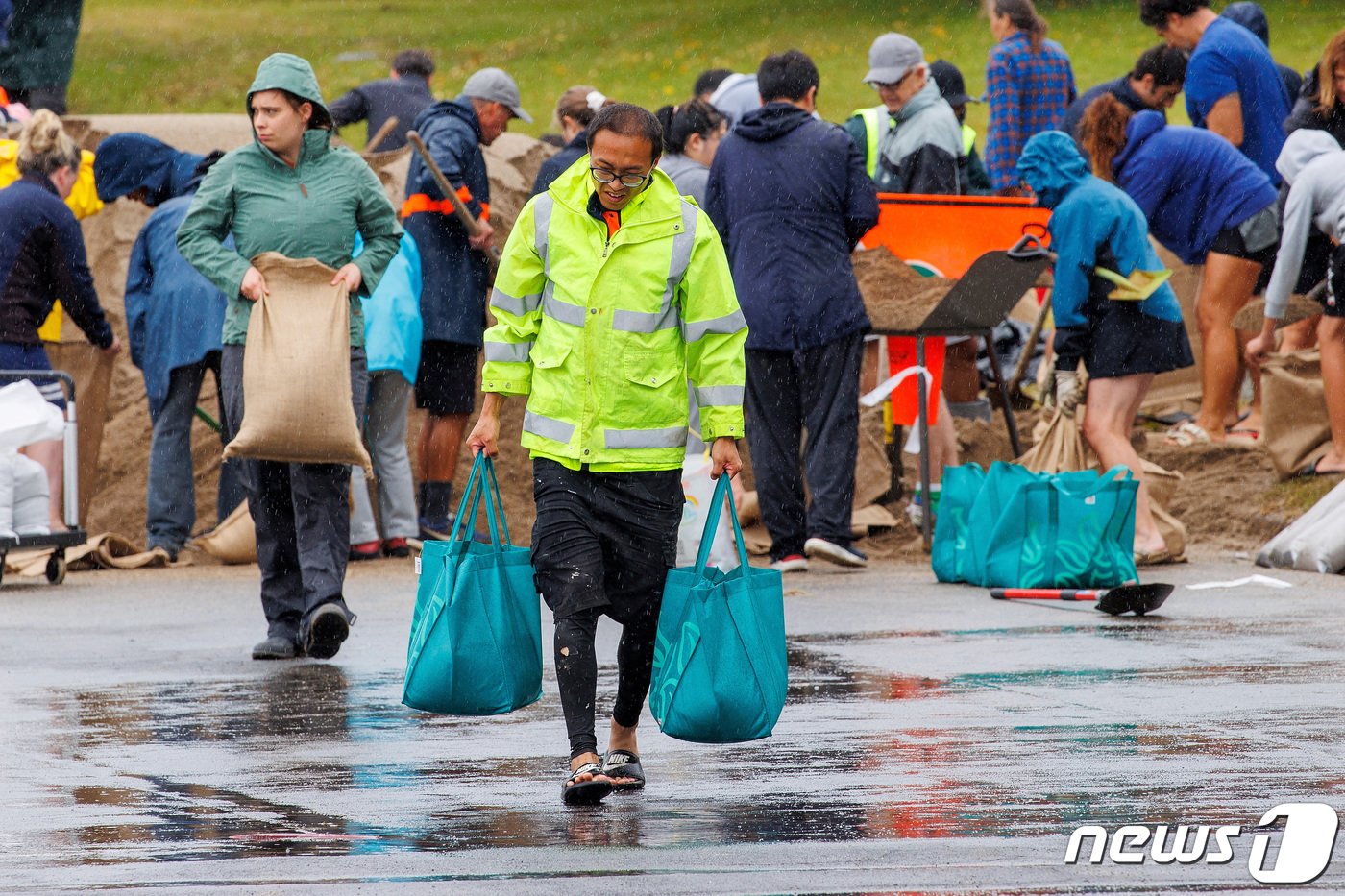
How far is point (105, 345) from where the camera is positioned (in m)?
11.9

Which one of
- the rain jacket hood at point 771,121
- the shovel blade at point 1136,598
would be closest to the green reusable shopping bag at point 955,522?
the shovel blade at point 1136,598

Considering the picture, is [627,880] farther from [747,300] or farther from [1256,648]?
[747,300]

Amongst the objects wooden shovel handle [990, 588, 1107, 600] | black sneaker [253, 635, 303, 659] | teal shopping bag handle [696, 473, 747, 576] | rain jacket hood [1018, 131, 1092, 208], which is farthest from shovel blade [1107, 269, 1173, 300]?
teal shopping bag handle [696, 473, 747, 576]

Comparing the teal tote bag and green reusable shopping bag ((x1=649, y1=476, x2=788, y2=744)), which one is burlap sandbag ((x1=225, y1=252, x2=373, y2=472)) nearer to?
green reusable shopping bag ((x1=649, y1=476, x2=788, y2=744))

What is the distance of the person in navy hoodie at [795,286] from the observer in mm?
10719

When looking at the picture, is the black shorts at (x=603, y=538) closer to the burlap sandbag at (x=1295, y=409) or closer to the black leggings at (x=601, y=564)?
the black leggings at (x=601, y=564)

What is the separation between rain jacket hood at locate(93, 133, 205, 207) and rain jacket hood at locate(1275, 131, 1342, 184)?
229 inches

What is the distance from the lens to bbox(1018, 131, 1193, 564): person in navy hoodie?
10.6 m

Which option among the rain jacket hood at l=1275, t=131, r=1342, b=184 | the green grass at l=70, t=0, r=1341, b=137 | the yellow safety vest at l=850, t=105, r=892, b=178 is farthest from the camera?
the green grass at l=70, t=0, r=1341, b=137

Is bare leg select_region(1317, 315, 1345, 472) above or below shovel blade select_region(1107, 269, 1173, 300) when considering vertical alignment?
below

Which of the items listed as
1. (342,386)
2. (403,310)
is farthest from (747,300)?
(342,386)

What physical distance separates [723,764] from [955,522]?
4.68 m
